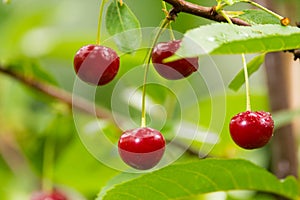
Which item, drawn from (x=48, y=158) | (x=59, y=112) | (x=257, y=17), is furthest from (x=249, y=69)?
(x=48, y=158)

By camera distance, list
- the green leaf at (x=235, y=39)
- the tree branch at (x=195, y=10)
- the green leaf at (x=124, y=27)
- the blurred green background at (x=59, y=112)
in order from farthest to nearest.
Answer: the blurred green background at (x=59, y=112) → the green leaf at (x=124, y=27) → the tree branch at (x=195, y=10) → the green leaf at (x=235, y=39)

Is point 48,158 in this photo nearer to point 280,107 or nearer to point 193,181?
point 280,107

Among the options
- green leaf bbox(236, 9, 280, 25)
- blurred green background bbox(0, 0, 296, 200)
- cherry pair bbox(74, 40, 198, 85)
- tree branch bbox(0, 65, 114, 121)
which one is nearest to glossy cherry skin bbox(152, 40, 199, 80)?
cherry pair bbox(74, 40, 198, 85)

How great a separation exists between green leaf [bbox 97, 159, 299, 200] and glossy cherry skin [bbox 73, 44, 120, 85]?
0.62 ft

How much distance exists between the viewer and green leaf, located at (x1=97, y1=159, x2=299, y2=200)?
1119 mm

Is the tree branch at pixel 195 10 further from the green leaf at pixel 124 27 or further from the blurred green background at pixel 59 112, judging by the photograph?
the blurred green background at pixel 59 112

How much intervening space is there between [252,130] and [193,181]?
0.82 ft

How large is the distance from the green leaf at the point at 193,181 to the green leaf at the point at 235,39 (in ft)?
1.13

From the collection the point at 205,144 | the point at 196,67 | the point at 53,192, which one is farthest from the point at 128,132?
the point at 53,192

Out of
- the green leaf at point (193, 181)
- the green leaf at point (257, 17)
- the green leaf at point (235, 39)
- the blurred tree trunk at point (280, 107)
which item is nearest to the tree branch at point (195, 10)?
the green leaf at point (257, 17)

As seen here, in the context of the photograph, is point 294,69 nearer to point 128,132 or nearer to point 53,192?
point 53,192

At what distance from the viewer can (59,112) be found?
6.56 ft

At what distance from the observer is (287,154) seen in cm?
186

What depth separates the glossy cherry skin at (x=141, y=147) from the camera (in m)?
1.02
